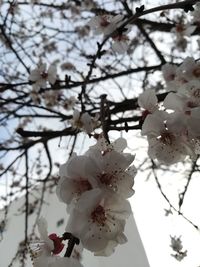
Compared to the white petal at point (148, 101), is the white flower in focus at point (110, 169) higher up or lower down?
lower down

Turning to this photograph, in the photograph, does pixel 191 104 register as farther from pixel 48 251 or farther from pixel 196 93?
pixel 48 251

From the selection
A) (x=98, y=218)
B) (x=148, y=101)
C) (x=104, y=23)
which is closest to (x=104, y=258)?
(x=104, y=23)

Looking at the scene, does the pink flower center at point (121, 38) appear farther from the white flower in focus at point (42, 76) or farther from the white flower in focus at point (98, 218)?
the white flower in focus at point (98, 218)

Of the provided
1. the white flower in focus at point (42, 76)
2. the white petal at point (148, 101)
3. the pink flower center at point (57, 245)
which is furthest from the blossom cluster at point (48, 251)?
the white flower in focus at point (42, 76)

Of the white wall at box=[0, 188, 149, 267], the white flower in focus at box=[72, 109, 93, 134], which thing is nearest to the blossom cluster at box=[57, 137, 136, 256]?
the white flower in focus at box=[72, 109, 93, 134]

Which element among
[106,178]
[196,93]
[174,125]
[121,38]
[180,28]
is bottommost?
[106,178]
